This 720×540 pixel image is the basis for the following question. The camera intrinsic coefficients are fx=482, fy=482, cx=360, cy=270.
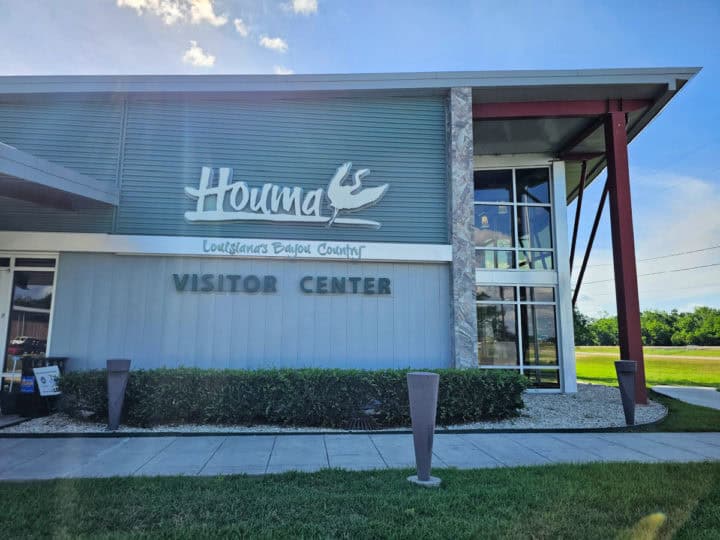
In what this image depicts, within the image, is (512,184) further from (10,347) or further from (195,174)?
(10,347)

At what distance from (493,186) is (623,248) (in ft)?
13.5

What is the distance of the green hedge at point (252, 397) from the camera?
26.5 ft

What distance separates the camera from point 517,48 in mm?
11797

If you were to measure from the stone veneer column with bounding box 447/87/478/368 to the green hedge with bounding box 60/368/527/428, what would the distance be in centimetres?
156

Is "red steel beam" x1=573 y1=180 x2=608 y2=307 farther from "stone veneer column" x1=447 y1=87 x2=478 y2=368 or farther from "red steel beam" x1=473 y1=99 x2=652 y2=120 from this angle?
"stone veneer column" x1=447 y1=87 x2=478 y2=368

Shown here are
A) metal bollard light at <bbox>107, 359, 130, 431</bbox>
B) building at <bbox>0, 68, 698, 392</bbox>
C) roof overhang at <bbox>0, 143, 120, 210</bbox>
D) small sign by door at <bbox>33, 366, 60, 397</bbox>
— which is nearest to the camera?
roof overhang at <bbox>0, 143, 120, 210</bbox>

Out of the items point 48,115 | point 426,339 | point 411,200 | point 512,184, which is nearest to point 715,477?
point 426,339

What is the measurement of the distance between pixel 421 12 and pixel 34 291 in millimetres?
10201

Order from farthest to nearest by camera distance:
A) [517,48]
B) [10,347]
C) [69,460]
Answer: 1. [517,48]
2. [10,347]
3. [69,460]

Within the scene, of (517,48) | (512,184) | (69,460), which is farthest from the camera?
(512,184)

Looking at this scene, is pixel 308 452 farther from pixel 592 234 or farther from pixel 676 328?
pixel 676 328

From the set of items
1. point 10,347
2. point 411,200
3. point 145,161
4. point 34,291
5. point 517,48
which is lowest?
point 10,347

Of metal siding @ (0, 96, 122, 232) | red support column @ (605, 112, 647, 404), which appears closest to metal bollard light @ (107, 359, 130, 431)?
metal siding @ (0, 96, 122, 232)

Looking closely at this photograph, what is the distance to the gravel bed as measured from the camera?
307 inches
